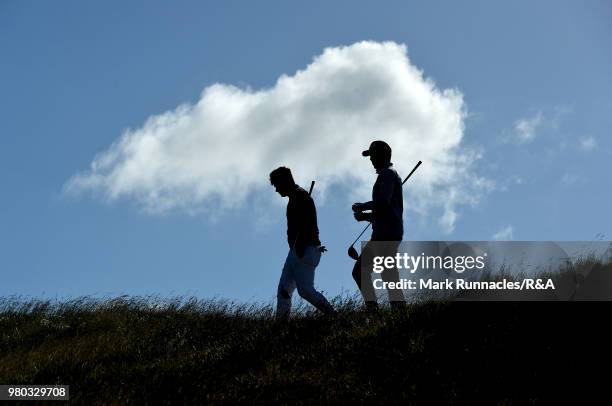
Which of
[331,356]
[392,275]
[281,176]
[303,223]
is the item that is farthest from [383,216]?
[331,356]

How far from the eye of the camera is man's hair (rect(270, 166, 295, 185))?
384 inches

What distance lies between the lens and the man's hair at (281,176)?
384 inches

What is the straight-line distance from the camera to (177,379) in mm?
8062

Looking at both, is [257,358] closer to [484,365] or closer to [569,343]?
[484,365]

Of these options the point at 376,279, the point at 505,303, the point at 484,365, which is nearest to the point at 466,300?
the point at 505,303

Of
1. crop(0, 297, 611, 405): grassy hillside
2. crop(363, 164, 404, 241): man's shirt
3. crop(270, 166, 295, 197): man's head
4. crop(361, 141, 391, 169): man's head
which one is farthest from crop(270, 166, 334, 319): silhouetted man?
crop(361, 141, 391, 169): man's head

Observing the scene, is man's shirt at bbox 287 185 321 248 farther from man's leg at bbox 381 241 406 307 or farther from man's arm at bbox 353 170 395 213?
man's leg at bbox 381 241 406 307

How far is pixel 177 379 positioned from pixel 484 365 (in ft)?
11.1

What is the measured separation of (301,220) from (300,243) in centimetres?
31

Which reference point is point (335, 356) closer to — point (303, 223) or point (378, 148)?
point (303, 223)

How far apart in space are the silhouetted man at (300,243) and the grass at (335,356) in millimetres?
481

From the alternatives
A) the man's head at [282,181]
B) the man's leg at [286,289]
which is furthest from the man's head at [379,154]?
the man's leg at [286,289]

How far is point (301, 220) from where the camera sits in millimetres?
9695

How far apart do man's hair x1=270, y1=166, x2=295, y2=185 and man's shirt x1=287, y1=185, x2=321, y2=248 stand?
0.58ft
